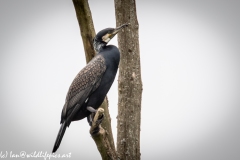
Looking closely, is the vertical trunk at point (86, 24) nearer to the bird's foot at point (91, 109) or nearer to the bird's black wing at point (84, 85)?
the bird's black wing at point (84, 85)

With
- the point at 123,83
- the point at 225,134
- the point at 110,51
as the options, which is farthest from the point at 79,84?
the point at 225,134

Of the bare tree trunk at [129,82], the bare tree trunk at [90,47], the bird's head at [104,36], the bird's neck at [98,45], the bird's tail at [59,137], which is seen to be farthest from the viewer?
the bare tree trunk at [129,82]

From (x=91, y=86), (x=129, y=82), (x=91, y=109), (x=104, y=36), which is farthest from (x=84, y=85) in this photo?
(x=129, y=82)

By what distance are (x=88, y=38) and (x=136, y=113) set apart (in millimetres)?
1558

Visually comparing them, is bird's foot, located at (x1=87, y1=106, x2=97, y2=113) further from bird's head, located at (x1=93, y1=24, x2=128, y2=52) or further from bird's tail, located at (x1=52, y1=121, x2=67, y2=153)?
bird's head, located at (x1=93, y1=24, x2=128, y2=52)

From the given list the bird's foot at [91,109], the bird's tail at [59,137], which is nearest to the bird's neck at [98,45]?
the bird's foot at [91,109]

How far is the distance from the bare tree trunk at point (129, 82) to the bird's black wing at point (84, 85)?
0.99 metres

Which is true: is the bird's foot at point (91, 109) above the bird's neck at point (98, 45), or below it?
below

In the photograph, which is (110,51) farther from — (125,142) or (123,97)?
(125,142)

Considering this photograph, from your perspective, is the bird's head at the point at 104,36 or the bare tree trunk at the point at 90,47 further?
the bird's head at the point at 104,36

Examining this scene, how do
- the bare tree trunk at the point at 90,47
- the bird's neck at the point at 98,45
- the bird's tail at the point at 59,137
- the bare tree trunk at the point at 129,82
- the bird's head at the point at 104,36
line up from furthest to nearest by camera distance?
the bare tree trunk at the point at 129,82 → the bird's neck at the point at 98,45 → the bird's head at the point at 104,36 → the bare tree trunk at the point at 90,47 → the bird's tail at the point at 59,137

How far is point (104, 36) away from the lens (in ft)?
24.2

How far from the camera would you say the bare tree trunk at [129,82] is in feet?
26.6

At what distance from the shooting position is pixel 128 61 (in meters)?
8.12
